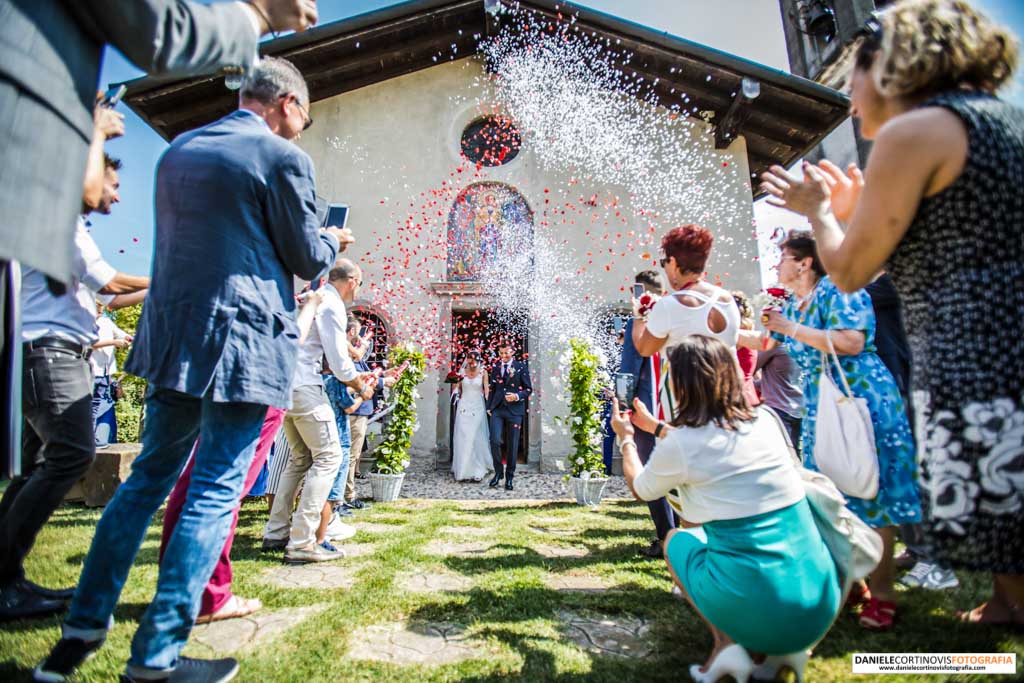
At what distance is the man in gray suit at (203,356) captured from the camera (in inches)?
63.3

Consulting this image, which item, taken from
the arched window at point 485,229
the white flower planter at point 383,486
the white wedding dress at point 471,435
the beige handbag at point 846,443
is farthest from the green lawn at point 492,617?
Answer: the arched window at point 485,229

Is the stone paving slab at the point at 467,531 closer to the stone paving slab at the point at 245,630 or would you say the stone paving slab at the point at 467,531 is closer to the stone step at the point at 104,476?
the stone paving slab at the point at 245,630

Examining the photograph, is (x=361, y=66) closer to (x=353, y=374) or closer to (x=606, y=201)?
(x=606, y=201)

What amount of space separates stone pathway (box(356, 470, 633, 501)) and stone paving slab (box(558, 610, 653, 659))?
474 centimetres

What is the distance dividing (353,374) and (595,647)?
2.23m

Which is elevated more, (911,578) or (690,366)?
(690,366)

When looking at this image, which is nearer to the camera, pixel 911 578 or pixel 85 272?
pixel 85 272

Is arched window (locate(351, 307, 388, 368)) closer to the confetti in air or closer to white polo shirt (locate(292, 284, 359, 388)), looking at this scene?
the confetti in air

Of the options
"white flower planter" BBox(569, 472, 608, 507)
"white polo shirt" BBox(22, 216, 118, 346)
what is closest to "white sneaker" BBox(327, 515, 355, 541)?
"white polo shirt" BBox(22, 216, 118, 346)

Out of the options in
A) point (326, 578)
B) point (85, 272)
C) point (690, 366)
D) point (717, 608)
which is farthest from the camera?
point (326, 578)

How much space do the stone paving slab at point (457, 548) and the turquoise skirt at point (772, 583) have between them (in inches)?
86.9

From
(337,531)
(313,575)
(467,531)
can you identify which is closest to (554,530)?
(467,531)

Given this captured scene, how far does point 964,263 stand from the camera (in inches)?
A: 44.9

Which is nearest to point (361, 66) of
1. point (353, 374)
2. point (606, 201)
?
point (606, 201)
